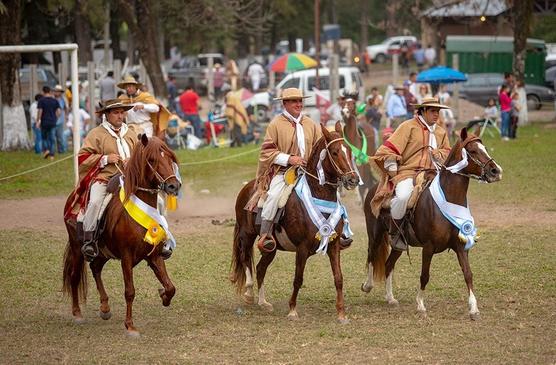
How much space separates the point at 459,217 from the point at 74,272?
414 centimetres

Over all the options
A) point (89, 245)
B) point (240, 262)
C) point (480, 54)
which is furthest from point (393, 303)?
point (480, 54)

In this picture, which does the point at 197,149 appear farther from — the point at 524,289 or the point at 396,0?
the point at 396,0

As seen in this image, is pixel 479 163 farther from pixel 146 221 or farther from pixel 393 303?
pixel 146 221

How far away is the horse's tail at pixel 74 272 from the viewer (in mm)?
12031

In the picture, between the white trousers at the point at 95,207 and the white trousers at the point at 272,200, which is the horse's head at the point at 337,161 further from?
the white trousers at the point at 95,207

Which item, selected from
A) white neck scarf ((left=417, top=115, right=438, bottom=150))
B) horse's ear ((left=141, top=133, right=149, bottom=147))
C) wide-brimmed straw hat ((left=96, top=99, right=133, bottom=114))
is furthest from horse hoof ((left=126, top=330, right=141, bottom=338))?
white neck scarf ((left=417, top=115, right=438, bottom=150))

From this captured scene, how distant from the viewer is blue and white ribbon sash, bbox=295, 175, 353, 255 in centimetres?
1146

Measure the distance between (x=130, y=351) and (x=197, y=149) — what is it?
22.0m

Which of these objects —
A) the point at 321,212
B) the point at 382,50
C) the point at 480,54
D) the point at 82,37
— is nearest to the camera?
the point at 321,212

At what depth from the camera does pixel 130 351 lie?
10242mm

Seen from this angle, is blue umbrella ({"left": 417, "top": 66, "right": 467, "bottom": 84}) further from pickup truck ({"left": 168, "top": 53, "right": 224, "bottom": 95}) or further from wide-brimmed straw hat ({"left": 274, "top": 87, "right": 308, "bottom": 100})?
wide-brimmed straw hat ({"left": 274, "top": 87, "right": 308, "bottom": 100})

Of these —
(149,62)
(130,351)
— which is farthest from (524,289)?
(149,62)

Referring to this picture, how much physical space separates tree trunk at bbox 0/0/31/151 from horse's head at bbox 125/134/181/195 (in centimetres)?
1871

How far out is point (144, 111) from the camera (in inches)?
677
